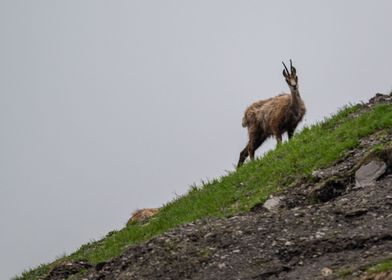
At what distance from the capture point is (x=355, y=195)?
11891 millimetres

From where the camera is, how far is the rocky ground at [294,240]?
966cm

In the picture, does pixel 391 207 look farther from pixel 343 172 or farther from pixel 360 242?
pixel 343 172

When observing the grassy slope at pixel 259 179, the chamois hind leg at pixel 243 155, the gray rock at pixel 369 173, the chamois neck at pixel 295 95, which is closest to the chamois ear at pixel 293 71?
the chamois neck at pixel 295 95

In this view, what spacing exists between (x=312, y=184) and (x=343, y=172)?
0.72 metres

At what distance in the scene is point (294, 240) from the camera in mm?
10492

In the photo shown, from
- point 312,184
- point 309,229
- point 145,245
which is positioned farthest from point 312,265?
point 312,184

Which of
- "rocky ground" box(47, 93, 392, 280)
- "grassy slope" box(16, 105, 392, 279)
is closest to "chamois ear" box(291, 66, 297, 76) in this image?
"grassy slope" box(16, 105, 392, 279)

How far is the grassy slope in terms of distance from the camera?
15.0 m

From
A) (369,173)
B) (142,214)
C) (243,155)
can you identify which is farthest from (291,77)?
(369,173)

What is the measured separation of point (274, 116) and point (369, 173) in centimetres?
933

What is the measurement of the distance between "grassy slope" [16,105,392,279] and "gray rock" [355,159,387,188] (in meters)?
1.71

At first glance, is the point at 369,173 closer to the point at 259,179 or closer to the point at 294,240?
the point at 294,240

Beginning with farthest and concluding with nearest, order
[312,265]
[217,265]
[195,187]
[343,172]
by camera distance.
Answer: [195,187] → [343,172] → [217,265] → [312,265]

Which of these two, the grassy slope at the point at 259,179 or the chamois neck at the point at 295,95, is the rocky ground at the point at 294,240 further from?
the chamois neck at the point at 295,95
